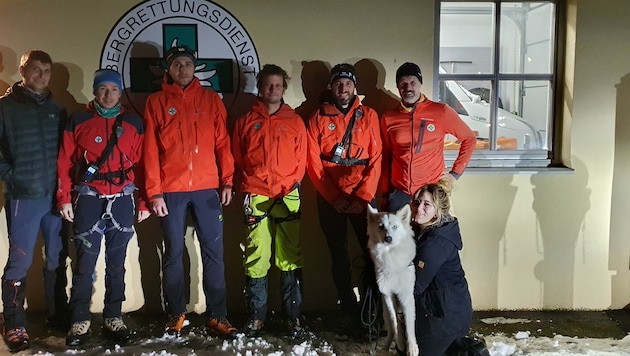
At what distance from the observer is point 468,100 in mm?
5195

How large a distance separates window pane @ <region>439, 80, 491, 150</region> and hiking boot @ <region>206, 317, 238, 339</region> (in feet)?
8.29

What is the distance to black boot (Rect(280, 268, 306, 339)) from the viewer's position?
4484 millimetres

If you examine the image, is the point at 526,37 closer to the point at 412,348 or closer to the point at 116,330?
the point at 412,348

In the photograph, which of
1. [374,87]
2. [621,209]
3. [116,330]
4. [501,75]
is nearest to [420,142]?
[374,87]

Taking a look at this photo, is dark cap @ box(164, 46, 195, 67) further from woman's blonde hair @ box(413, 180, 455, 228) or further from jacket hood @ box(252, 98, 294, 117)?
woman's blonde hair @ box(413, 180, 455, 228)

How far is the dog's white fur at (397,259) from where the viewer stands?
365 cm

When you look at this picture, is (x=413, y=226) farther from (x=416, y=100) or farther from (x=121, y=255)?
(x=121, y=255)

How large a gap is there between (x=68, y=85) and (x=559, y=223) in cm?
453

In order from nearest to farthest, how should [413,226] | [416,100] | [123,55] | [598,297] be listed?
[413,226]
[416,100]
[123,55]
[598,297]

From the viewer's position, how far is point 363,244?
4535mm

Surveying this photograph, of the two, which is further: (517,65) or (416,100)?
(517,65)

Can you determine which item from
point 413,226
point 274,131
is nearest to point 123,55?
point 274,131

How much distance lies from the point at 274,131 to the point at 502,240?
2.36 metres

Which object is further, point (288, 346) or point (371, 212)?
point (288, 346)
